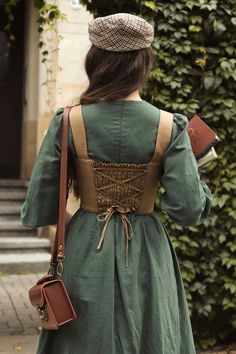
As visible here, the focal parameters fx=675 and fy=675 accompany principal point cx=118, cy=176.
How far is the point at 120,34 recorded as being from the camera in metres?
2.51

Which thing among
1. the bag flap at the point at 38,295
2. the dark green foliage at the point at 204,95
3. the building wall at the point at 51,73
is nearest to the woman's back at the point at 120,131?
the bag flap at the point at 38,295

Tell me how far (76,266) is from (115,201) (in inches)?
11.6

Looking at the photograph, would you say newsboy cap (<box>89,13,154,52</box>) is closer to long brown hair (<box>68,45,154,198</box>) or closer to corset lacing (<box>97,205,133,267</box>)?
long brown hair (<box>68,45,154,198</box>)

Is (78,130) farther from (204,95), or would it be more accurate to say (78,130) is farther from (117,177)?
(204,95)

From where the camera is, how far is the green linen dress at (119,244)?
99.8 inches

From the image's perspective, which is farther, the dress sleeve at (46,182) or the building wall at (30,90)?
the building wall at (30,90)

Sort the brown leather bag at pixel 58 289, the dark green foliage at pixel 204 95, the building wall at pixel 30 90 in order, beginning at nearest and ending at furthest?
the brown leather bag at pixel 58 289, the dark green foliage at pixel 204 95, the building wall at pixel 30 90

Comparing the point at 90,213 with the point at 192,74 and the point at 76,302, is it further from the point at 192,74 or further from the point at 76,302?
the point at 192,74

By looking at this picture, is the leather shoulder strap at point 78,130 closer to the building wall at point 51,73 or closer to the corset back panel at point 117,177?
the corset back panel at point 117,177

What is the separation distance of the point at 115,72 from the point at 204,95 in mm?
1940

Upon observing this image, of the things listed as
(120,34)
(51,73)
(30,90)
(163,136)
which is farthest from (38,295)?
(30,90)

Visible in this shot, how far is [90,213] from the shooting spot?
8.71 ft

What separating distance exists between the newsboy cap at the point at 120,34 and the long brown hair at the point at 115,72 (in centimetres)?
2

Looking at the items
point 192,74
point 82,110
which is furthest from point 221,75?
point 82,110
